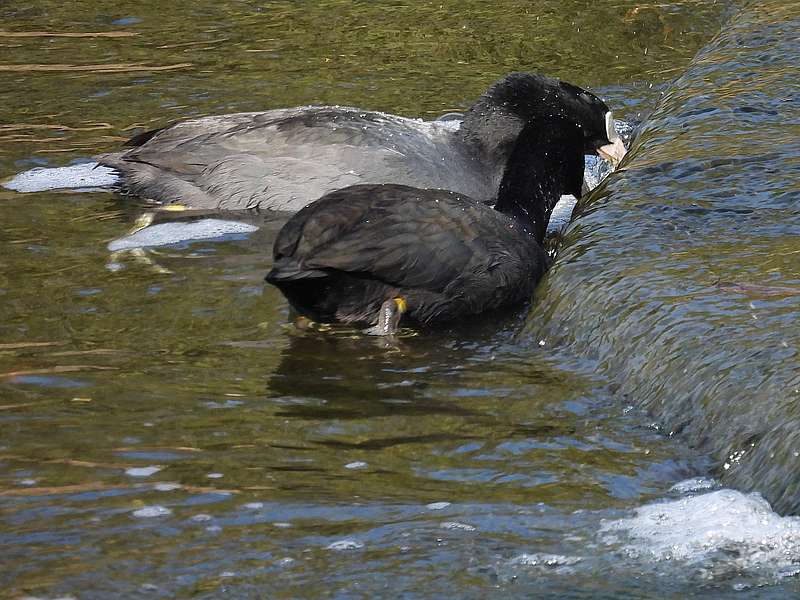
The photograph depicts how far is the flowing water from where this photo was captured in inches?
168

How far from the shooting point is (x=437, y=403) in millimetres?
5680

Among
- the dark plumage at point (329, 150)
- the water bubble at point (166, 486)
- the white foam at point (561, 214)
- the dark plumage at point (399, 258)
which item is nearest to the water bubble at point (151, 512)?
the water bubble at point (166, 486)

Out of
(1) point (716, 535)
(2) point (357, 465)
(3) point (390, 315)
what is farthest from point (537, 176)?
(1) point (716, 535)

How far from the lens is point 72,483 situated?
4.78m

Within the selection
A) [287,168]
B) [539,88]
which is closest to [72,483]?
[287,168]

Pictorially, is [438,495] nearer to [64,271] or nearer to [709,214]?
[709,214]

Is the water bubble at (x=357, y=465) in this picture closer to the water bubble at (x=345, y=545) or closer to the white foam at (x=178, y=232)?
the water bubble at (x=345, y=545)

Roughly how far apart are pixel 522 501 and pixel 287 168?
4188 millimetres

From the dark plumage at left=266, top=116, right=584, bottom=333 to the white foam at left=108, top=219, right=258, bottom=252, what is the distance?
51.7 inches

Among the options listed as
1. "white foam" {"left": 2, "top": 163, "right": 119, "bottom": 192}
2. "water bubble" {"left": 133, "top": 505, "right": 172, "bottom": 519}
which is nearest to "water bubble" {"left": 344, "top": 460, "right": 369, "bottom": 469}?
"water bubble" {"left": 133, "top": 505, "right": 172, "bottom": 519}

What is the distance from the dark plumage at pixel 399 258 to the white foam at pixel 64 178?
239 cm

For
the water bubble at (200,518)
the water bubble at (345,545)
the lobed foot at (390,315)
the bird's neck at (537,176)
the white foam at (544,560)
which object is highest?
the bird's neck at (537,176)

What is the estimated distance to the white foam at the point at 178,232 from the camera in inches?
309

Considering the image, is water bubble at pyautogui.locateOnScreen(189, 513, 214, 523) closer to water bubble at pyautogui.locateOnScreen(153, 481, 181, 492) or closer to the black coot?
water bubble at pyautogui.locateOnScreen(153, 481, 181, 492)
